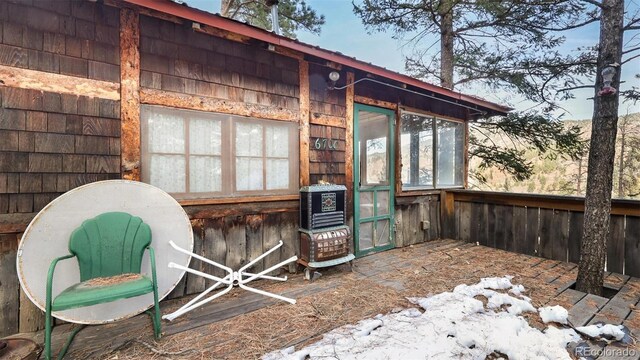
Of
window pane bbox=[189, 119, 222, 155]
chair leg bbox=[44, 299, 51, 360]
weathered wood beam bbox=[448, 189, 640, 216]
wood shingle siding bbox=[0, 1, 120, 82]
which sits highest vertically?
wood shingle siding bbox=[0, 1, 120, 82]

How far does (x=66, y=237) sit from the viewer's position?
6.52ft

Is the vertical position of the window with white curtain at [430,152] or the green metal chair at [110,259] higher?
the window with white curtain at [430,152]

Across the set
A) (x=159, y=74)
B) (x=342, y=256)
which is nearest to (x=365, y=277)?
(x=342, y=256)

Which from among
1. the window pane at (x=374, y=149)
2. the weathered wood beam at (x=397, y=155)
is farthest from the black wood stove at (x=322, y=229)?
the weathered wood beam at (x=397, y=155)

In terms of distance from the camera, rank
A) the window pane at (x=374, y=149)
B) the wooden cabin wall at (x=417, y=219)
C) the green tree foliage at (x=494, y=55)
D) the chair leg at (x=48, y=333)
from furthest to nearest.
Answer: the green tree foliage at (x=494, y=55), the wooden cabin wall at (x=417, y=219), the window pane at (x=374, y=149), the chair leg at (x=48, y=333)

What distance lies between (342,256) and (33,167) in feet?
9.40

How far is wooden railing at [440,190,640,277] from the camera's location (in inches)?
126

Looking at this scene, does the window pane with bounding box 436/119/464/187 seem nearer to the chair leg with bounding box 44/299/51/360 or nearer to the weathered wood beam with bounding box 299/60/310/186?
the weathered wood beam with bounding box 299/60/310/186

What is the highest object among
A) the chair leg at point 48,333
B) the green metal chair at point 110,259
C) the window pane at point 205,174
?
the window pane at point 205,174

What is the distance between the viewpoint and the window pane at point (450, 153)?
4977 mm

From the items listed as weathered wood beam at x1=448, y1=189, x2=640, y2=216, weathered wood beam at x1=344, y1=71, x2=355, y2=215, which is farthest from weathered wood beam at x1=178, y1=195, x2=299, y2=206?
weathered wood beam at x1=448, y1=189, x2=640, y2=216

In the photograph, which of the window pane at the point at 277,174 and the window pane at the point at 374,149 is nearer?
the window pane at the point at 277,174

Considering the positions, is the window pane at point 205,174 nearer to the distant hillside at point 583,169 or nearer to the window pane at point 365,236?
the window pane at point 365,236

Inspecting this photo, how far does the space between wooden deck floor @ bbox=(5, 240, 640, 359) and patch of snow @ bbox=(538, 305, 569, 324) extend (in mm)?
58
